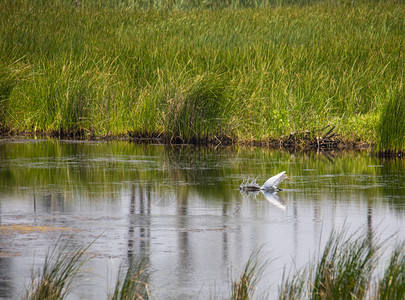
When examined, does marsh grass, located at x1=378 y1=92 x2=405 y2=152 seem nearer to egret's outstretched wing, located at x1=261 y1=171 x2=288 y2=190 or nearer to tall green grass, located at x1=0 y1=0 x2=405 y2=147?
tall green grass, located at x1=0 y1=0 x2=405 y2=147

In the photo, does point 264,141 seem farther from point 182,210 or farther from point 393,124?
point 182,210

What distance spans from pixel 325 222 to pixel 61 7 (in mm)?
20740

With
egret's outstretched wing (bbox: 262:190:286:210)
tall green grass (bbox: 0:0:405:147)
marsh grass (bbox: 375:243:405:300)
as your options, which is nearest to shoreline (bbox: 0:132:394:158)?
tall green grass (bbox: 0:0:405:147)

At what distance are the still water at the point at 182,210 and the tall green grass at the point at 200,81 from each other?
47.0 inches

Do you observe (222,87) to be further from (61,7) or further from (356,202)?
(61,7)

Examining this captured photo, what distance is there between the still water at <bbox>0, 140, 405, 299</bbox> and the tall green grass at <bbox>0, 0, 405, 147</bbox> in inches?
47.0

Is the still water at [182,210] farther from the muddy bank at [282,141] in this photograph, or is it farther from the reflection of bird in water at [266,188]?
the muddy bank at [282,141]

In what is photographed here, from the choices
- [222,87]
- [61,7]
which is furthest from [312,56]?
[61,7]

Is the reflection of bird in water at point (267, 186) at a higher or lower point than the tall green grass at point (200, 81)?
lower

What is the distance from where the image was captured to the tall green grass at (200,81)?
46.4ft

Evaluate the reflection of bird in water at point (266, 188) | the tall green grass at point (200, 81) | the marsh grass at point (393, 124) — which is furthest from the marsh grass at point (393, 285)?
the tall green grass at point (200, 81)

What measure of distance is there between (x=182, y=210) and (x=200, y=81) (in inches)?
261

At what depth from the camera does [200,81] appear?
14359 millimetres

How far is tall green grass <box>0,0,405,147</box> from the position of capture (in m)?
14.1
